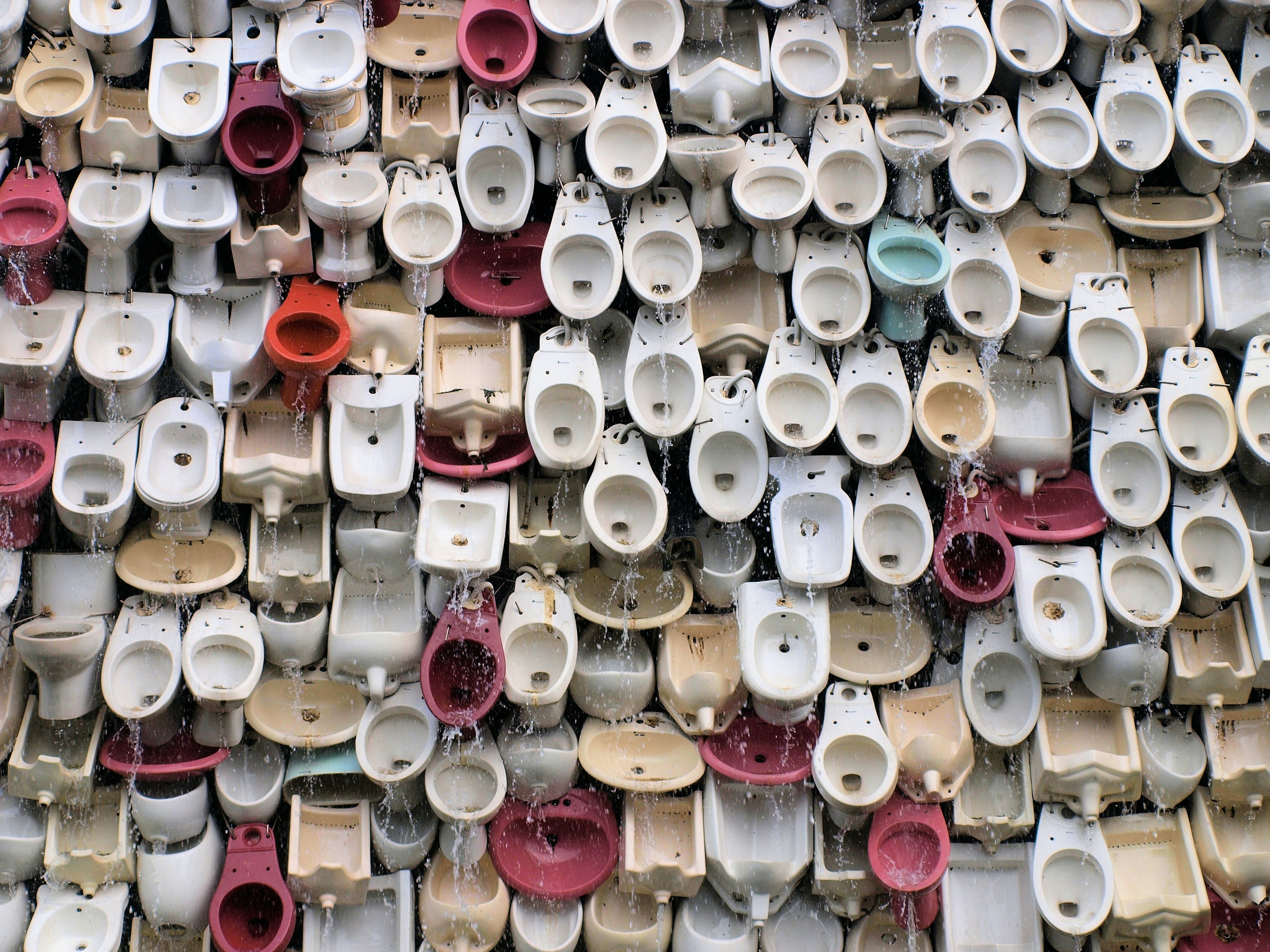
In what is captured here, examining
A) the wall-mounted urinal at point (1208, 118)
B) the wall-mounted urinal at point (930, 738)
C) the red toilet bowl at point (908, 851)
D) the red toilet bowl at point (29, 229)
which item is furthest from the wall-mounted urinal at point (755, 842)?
the red toilet bowl at point (29, 229)

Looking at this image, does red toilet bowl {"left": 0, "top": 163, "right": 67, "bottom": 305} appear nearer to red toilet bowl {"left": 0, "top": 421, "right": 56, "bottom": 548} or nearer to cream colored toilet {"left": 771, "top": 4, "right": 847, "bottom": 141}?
red toilet bowl {"left": 0, "top": 421, "right": 56, "bottom": 548}

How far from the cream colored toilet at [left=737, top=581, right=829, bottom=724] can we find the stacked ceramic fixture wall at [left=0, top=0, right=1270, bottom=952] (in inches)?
0.7

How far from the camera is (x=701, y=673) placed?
5.05 m

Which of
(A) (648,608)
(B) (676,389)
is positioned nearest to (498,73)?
(B) (676,389)

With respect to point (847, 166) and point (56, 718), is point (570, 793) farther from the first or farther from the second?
point (847, 166)

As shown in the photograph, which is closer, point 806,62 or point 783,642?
point 783,642

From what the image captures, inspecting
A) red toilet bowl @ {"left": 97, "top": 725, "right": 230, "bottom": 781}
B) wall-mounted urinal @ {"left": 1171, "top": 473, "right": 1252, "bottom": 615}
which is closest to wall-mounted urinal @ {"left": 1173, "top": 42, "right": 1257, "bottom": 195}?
wall-mounted urinal @ {"left": 1171, "top": 473, "right": 1252, "bottom": 615}

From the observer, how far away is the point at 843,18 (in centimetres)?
532

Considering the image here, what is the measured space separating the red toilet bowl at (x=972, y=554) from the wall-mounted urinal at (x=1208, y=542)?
582 mm

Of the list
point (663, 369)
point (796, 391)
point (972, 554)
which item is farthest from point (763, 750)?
point (663, 369)

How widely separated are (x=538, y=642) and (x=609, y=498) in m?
0.52

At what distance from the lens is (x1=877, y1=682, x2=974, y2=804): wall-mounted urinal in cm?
498

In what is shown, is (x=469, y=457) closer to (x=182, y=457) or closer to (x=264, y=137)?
(x=182, y=457)

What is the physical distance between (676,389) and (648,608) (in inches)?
28.5
